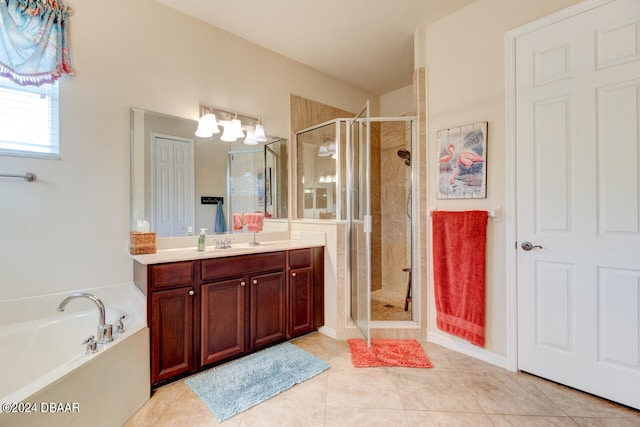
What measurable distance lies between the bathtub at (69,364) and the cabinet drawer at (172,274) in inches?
6.6

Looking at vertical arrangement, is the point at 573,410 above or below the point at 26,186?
below

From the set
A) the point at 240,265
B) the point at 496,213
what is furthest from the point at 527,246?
the point at 240,265

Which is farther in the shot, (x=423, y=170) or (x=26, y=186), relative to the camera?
(x=423, y=170)

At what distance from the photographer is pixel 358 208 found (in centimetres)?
257

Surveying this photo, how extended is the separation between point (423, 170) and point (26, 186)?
288 cm

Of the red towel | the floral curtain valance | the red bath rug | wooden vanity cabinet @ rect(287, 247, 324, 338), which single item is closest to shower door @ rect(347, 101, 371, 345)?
the red bath rug

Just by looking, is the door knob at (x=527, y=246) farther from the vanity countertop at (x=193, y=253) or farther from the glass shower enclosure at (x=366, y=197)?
the vanity countertop at (x=193, y=253)

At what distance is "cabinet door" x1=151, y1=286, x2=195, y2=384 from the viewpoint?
5.83ft

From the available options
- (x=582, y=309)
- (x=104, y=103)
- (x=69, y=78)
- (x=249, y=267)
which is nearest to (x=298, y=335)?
(x=249, y=267)

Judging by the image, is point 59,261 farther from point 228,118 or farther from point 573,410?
point 573,410

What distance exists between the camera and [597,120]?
5.65 ft

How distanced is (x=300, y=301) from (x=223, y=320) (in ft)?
2.37

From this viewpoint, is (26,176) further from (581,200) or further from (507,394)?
(581,200)

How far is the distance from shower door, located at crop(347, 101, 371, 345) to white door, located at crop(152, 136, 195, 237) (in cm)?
141
